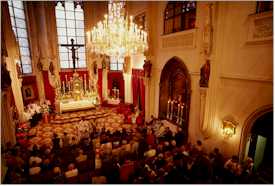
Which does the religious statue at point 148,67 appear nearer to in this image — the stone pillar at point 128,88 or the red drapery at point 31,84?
the stone pillar at point 128,88

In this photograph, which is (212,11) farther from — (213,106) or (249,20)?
(213,106)

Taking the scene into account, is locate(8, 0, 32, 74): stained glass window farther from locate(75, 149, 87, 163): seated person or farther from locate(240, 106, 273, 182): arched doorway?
locate(240, 106, 273, 182): arched doorway

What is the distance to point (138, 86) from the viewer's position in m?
12.4

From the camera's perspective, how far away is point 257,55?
16.3ft

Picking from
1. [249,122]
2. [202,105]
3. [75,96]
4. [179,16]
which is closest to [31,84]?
[75,96]

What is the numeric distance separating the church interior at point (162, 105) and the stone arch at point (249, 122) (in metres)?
0.03

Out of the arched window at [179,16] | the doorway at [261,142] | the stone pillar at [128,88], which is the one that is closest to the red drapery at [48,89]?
the stone pillar at [128,88]

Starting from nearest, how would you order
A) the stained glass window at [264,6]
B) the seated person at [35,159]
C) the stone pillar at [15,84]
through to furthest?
the stained glass window at [264,6]
the seated person at [35,159]
the stone pillar at [15,84]

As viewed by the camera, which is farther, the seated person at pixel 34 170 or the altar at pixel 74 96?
the altar at pixel 74 96

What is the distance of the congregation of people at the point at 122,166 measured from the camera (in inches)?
196

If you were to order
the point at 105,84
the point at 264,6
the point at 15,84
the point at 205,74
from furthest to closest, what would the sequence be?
1. the point at 105,84
2. the point at 15,84
3. the point at 205,74
4. the point at 264,6

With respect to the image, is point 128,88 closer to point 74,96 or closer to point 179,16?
point 74,96

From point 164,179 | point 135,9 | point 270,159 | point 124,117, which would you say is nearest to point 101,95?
point 124,117

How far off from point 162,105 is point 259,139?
4.82 meters
